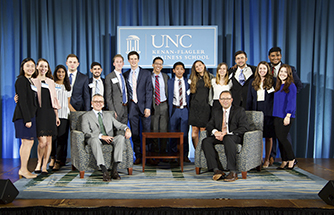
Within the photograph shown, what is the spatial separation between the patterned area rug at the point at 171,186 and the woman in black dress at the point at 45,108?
0.43 metres

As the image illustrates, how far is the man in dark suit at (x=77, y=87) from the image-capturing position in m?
4.03

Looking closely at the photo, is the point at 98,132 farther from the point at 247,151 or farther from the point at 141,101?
the point at 247,151

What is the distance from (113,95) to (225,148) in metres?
1.95

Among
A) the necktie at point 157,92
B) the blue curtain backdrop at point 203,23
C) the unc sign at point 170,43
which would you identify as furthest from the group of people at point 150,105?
the blue curtain backdrop at point 203,23

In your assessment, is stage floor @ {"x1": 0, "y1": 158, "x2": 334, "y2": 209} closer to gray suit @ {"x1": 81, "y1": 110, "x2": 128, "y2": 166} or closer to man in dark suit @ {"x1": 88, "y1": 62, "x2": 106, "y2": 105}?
gray suit @ {"x1": 81, "y1": 110, "x2": 128, "y2": 166}

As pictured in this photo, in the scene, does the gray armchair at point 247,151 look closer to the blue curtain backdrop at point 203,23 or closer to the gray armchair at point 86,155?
the gray armchair at point 86,155

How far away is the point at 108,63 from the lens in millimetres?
4883

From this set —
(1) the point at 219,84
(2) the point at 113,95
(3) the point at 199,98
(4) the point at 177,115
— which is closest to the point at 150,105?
(4) the point at 177,115

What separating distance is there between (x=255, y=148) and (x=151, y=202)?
5.44ft

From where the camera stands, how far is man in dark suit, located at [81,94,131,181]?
10.4ft

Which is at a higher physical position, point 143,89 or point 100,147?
point 143,89

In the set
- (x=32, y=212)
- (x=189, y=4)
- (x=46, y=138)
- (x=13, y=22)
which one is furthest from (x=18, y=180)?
(x=189, y=4)

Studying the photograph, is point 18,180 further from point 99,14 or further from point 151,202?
point 99,14

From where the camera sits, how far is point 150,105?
419 centimetres
